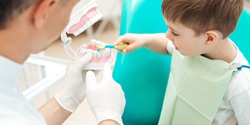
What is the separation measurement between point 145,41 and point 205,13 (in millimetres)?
235

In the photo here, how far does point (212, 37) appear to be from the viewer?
0.91m

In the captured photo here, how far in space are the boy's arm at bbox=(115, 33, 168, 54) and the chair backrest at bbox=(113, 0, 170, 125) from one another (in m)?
0.03

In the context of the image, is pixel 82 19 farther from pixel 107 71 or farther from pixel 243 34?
pixel 243 34

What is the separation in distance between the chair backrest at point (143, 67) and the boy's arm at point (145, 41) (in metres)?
0.03

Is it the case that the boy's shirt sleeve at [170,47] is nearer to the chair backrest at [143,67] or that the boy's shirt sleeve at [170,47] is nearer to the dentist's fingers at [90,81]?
the chair backrest at [143,67]

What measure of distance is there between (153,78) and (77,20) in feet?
0.99

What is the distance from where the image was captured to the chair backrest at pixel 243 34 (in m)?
1.08

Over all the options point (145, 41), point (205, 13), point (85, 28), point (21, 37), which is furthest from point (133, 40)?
point (21, 37)

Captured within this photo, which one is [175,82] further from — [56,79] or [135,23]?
[56,79]

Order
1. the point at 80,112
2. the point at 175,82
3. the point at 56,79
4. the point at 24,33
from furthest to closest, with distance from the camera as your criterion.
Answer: the point at 80,112, the point at 56,79, the point at 175,82, the point at 24,33

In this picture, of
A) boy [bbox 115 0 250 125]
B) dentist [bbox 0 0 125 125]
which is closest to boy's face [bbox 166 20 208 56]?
boy [bbox 115 0 250 125]

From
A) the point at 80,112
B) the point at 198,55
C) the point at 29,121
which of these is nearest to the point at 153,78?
the point at 198,55

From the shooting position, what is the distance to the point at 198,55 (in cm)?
99

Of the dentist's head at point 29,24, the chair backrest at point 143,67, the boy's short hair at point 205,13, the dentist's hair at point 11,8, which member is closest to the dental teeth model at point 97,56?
the chair backrest at point 143,67
